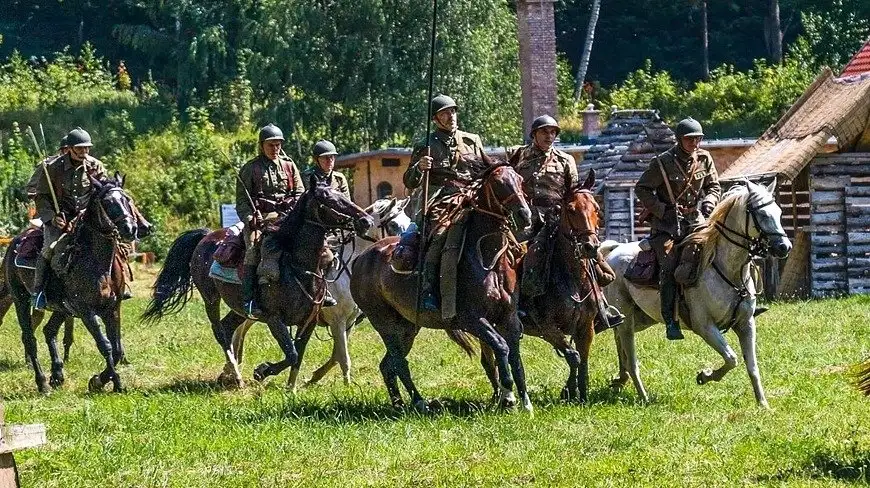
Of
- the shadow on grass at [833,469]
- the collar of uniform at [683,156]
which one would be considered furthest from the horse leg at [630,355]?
the shadow on grass at [833,469]

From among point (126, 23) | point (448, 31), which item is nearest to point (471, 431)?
point (448, 31)

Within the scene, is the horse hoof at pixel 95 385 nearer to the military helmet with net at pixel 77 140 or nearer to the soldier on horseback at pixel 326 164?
the military helmet with net at pixel 77 140

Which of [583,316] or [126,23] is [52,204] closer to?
[583,316]

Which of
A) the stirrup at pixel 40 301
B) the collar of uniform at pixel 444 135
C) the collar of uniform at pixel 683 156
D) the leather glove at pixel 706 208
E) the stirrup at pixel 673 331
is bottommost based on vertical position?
the stirrup at pixel 673 331

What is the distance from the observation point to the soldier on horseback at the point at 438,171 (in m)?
14.1

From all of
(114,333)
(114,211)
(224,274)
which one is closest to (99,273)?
(114,333)

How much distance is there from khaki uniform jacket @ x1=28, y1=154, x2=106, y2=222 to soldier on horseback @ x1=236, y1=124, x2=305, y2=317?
1.58 metres

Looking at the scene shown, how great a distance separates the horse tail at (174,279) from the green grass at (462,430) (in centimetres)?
71

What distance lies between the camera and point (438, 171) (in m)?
14.9

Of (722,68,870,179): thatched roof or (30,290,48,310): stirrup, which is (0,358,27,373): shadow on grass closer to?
(30,290,48,310): stirrup

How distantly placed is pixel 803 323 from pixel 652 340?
2.52 m

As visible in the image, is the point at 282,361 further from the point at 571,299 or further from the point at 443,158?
the point at 571,299

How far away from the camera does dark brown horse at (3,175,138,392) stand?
16.5 m

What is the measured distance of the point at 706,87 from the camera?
5125 cm
